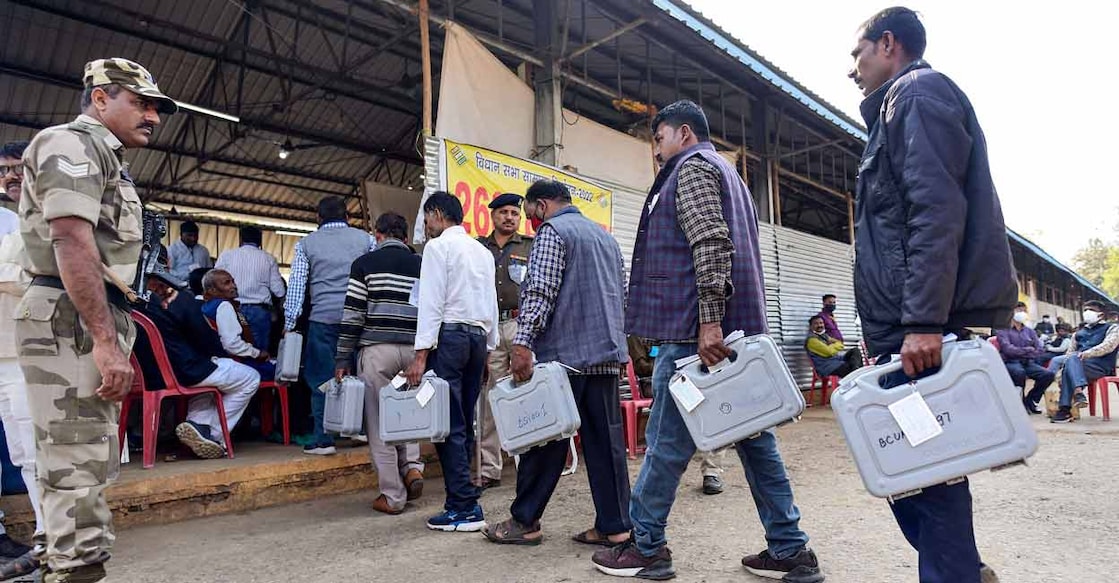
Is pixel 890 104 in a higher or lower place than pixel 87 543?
higher

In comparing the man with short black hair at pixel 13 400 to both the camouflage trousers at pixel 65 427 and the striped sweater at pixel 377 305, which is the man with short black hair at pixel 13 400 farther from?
the striped sweater at pixel 377 305

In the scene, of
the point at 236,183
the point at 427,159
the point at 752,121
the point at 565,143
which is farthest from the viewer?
the point at 236,183

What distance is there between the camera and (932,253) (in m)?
1.75

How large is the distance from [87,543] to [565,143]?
5955mm

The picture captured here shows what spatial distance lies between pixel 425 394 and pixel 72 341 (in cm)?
166

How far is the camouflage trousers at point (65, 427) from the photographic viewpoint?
1.94 meters

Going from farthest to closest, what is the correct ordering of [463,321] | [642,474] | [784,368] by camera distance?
[463,321] < [642,474] < [784,368]

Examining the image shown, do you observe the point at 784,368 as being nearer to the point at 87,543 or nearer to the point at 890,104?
the point at 890,104

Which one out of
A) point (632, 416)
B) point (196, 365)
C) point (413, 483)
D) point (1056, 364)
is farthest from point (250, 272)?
point (1056, 364)

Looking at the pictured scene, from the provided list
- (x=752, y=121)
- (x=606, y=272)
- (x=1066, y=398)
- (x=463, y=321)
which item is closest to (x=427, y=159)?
→ (x=463, y=321)

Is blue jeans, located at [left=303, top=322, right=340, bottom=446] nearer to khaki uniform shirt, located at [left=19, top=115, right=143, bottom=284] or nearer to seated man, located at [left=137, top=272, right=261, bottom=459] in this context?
seated man, located at [left=137, top=272, right=261, bottom=459]

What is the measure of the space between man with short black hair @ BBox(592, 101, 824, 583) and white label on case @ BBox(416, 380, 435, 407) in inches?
48.0

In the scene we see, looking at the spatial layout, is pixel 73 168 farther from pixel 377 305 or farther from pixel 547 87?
pixel 547 87

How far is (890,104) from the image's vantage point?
6.35 feet
